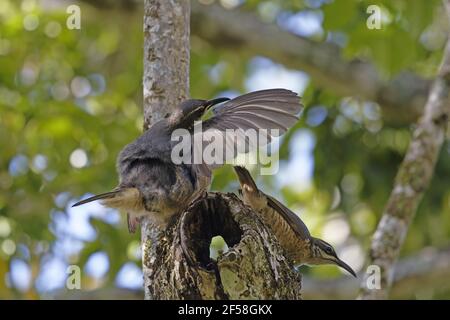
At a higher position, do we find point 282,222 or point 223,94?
point 223,94

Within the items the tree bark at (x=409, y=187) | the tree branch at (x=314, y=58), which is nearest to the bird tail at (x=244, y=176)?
the tree bark at (x=409, y=187)

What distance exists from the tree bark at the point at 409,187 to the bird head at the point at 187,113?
56.8 inches

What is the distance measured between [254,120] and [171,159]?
1.56 ft

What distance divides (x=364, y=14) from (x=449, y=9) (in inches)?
77.3

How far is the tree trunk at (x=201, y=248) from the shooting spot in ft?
11.9

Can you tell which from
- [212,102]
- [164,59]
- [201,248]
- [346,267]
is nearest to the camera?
[201,248]

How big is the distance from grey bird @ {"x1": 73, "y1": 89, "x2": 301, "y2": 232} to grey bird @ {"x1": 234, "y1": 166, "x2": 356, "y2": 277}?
0.21 meters

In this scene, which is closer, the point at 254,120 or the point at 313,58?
the point at 254,120

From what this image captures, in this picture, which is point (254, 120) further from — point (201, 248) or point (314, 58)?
point (314, 58)

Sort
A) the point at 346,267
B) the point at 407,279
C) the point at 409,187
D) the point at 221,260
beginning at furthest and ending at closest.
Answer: the point at 407,279, the point at 409,187, the point at 346,267, the point at 221,260

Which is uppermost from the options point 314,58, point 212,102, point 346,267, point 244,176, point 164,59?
point 314,58

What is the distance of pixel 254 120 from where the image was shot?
454 centimetres

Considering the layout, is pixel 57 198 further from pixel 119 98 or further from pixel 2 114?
pixel 119 98

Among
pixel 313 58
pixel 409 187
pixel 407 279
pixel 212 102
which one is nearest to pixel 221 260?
pixel 212 102
